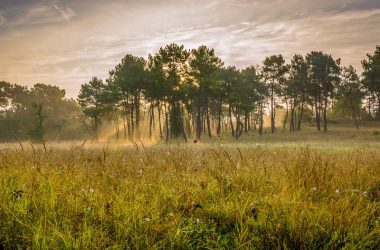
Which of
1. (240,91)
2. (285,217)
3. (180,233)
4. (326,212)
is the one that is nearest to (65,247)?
(180,233)

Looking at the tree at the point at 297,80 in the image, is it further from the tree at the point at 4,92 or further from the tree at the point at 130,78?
the tree at the point at 4,92

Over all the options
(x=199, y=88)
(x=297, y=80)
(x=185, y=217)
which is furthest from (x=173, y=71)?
(x=185, y=217)

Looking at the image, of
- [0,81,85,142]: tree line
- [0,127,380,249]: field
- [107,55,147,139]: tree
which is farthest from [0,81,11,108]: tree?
[0,127,380,249]: field

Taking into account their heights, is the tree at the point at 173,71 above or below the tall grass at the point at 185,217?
above

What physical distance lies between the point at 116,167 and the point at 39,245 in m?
3.75

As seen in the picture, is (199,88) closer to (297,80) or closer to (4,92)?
(297,80)

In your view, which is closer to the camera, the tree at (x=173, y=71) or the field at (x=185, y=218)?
Answer: the field at (x=185, y=218)

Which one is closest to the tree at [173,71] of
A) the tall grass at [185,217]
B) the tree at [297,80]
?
the tree at [297,80]

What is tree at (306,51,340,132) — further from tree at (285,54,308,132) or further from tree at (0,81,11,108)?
tree at (0,81,11,108)

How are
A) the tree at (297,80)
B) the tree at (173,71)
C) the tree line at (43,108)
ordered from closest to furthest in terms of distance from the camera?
1. the tree at (173,71)
2. the tree at (297,80)
3. the tree line at (43,108)

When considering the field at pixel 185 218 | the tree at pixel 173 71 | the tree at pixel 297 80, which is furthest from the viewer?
the tree at pixel 297 80

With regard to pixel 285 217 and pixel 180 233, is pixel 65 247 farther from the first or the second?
pixel 285 217

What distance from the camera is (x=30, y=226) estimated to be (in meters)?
3.60

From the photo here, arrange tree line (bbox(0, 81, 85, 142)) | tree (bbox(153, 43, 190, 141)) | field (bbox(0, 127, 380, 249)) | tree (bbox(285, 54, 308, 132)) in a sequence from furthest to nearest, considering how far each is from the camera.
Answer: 1. tree line (bbox(0, 81, 85, 142))
2. tree (bbox(285, 54, 308, 132))
3. tree (bbox(153, 43, 190, 141))
4. field (bbox(0, 127, 380, 249))
